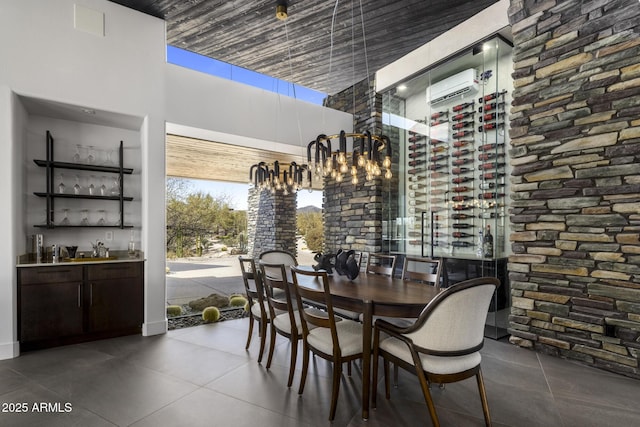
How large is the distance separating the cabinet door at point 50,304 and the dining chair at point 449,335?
3.44 meters

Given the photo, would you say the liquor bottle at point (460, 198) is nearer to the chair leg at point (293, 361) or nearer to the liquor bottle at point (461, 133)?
the liquor bottle at point (461, 133)

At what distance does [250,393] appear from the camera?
97.9 inches

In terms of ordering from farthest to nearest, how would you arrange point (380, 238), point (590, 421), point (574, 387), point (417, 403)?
1. point (380, 238)
2. point (574, 387)
3. point (417, 403)
4. point (590, 421)

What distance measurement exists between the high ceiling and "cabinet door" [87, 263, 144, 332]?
3.08 metres

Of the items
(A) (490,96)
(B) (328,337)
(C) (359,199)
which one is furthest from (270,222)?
(B) (328,337)

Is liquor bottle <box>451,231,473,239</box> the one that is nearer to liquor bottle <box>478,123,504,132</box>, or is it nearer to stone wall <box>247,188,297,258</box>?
liquor bottle <box>478,123,504,132</box>

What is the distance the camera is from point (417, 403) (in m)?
2.34

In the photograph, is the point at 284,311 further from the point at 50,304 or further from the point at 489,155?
the point at 489,155

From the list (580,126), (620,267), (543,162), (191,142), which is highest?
(191,142)

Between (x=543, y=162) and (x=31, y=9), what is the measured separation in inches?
213

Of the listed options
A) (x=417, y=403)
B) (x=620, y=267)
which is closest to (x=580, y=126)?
(x=620, y=267)

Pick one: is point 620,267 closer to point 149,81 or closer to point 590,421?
point 590,421

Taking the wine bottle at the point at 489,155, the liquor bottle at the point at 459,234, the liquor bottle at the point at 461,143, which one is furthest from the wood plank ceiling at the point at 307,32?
the liquor bottle at the point at 459,234

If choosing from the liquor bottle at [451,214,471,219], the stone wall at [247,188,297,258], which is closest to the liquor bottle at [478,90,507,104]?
the liquor bottle at [451,214,471,219]
